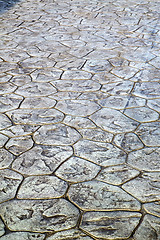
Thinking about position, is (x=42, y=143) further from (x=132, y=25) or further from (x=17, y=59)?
(x=132, y=25)

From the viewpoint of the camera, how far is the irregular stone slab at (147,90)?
4941mm

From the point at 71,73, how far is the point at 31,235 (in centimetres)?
341

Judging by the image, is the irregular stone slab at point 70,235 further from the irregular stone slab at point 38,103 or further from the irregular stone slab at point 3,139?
the irregular stone slab at point 38,103

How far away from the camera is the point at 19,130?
411 centimetres

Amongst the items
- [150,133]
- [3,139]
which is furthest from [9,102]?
[150,133]

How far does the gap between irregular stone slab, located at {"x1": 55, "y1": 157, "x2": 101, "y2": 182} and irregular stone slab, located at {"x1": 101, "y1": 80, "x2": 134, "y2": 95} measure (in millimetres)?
1749

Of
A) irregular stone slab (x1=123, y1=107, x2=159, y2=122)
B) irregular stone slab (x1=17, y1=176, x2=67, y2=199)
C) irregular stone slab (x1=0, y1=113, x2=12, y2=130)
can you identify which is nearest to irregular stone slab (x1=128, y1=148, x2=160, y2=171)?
irregular stone slab (x1=123, y1=107, x2=159, y2=122)

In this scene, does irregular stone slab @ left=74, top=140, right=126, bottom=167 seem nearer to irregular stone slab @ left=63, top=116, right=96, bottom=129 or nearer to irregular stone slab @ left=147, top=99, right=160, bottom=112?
irregular stone slab @ left=63, top=116, right=96, bottom=129

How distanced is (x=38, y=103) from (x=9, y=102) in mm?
419

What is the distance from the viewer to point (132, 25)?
796 centimetres

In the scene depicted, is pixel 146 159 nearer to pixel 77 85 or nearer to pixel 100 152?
pixel 100 152

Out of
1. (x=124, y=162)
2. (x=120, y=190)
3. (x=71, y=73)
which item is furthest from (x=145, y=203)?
(x=71, y=73)

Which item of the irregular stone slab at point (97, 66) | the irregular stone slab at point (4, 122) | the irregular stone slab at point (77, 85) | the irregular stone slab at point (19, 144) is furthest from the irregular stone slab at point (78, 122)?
the irregular stone slab at point (97, 66)

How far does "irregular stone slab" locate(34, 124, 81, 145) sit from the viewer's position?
3916 millimetres
